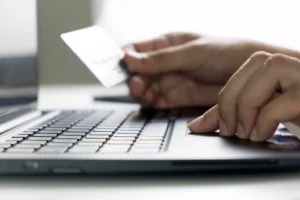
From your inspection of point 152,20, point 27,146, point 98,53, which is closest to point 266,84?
point 27,146

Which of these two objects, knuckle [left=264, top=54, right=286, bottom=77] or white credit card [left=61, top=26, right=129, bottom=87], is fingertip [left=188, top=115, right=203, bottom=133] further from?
white credit card [left=61, top=26, right=129, bottom=87]

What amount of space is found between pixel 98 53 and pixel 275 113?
0.42 m

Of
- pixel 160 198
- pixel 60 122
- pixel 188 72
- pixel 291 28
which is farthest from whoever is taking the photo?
pixel 291 28

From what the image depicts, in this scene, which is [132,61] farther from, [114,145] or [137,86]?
[114,145]

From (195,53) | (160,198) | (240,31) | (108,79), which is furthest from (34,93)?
(240,31)

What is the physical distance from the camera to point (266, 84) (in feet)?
2.03

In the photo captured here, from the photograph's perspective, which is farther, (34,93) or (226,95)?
(34,93)

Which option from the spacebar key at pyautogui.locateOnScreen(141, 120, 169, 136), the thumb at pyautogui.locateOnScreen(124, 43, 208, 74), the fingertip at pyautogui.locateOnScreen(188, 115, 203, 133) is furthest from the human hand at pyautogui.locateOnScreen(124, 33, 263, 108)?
the fingertip at pyautogui.locateOnScreen(188, 115, 203, 133)

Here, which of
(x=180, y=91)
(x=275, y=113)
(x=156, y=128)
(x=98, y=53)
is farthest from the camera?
(x=180, y=91)

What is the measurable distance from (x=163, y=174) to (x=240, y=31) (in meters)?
1.23

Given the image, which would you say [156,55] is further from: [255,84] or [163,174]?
[163,174]

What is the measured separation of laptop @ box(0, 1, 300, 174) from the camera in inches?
19.9

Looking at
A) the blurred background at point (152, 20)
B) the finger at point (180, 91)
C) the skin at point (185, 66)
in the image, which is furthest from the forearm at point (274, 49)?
the blurred background at point (152, 20)

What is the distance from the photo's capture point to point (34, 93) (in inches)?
41.9
